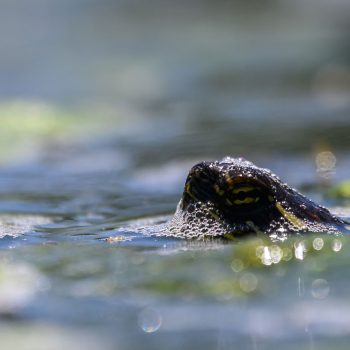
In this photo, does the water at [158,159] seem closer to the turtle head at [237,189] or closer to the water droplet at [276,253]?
the water droplet at [276,253]

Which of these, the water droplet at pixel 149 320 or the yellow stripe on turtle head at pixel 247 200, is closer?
the water droplet at pixel 149 320

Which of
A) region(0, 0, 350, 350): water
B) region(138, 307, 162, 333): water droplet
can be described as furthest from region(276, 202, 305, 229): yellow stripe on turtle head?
region(138, 307, 162, 333): water droplet

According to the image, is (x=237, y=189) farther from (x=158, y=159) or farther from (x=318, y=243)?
(x=158, y=159)

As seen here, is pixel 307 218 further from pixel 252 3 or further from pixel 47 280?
pixel 252 3

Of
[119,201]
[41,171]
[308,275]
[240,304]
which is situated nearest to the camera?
[240,304]

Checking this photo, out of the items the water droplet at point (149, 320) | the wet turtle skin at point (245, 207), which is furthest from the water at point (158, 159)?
the wet turtle skin at point (245, 207)

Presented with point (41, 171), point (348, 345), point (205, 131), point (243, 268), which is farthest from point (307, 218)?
point (205, 131)
